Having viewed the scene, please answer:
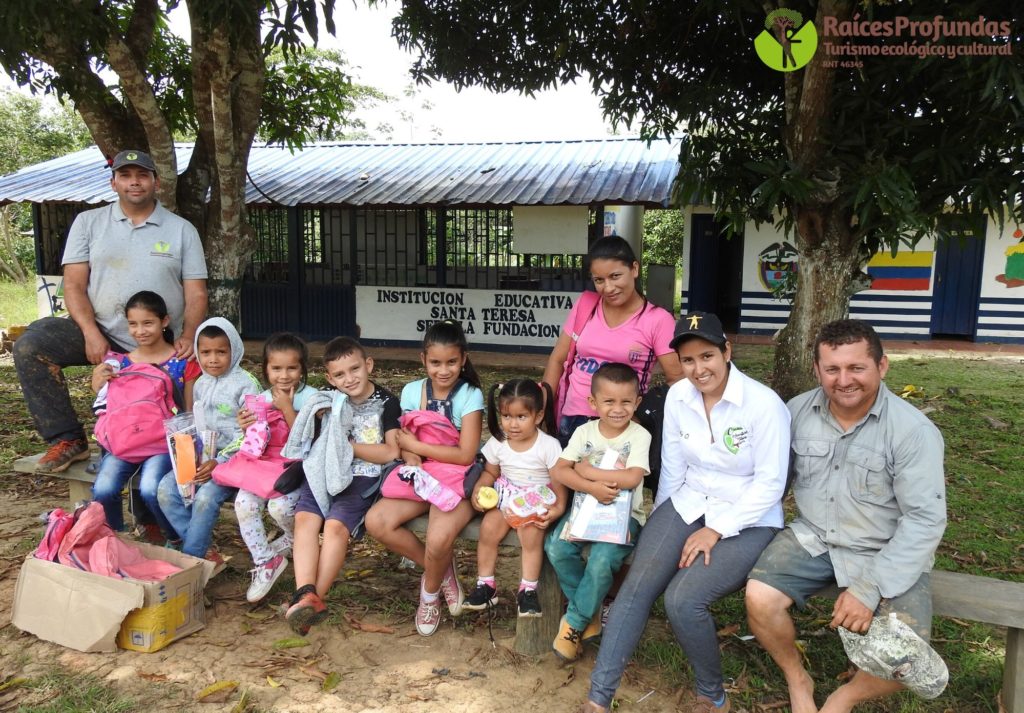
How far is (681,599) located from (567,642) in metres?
0.55

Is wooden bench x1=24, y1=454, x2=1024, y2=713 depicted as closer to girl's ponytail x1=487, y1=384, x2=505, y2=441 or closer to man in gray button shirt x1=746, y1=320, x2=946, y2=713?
man in gray button shirt x1=746, y1=320, x2=946, y2=713

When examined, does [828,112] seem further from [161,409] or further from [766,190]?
[161,409]

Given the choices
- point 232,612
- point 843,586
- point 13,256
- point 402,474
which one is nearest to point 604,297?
point 402,474

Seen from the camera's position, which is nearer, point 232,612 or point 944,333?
point 232,612

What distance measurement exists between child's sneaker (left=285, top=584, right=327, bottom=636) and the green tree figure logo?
4.54m

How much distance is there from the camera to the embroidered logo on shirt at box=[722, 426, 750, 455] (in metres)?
2.68

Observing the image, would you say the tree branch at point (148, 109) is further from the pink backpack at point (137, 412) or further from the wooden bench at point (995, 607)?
the wooden bench at point (995, 607)

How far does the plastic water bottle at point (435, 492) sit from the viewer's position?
3.10m

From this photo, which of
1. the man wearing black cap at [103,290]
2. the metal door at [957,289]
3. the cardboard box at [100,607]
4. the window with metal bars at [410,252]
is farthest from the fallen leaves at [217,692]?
the metal door at [957,289]

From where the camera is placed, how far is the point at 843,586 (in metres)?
2.49

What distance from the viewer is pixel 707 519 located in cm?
271

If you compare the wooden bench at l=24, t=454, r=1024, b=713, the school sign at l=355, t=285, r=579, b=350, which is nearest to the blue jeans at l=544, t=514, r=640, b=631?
the wooden bench at l=24, t=454, r=1024, b=713

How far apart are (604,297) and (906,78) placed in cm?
307

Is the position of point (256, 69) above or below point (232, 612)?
above
